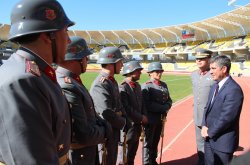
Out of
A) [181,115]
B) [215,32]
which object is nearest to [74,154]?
[181,115]

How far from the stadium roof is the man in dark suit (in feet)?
162

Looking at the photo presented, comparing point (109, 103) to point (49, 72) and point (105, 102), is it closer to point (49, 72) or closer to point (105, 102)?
point (105, 102)

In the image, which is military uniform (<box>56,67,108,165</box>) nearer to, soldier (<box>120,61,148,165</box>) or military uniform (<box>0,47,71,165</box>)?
military uniform (<box>0,47,71,165</box>)

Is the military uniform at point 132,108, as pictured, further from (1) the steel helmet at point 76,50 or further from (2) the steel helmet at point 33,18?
(2) the steel helmet at point 33,18

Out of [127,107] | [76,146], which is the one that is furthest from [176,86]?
[76,146]

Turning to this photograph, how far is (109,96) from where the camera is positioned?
4484 millimetres

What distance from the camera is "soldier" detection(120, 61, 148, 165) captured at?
18.4 feet

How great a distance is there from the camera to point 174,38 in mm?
79062

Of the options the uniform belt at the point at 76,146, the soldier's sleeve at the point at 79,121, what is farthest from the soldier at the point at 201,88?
the soldier's sleeve at the point at 79,121

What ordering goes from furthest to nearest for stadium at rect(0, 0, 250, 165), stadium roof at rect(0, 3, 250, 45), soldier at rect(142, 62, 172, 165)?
stadium roof at rect(0, 3, 250, 45) < stadium at rect(0, 0, 250, 165) < soldier at rect(142, 62, 172, 165)

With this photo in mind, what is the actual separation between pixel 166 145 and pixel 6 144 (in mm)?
6891

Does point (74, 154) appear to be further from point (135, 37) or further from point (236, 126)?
point (135, 37)

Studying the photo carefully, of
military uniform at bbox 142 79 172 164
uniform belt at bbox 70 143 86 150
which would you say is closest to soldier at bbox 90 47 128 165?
uniform belt at bbox 70 143 86 150

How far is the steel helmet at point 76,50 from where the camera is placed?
148 inches
